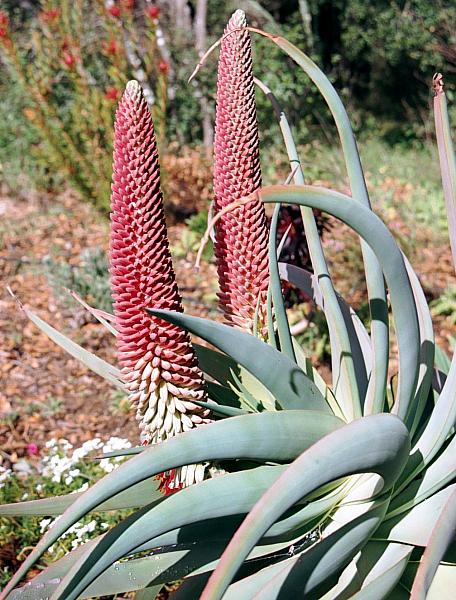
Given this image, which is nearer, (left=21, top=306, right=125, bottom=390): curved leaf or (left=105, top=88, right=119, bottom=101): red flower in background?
(left=21, top=306, right=125, bottom=390): curved leaf

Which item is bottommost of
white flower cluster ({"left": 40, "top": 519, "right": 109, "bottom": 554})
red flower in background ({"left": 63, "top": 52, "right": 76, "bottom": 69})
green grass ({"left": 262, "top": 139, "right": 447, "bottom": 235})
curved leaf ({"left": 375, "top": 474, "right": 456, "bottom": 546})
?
white flower cluster ({"left": 40, "top": 519, "right": 109, "bottom": 554})

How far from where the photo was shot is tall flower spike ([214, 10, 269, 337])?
135cm

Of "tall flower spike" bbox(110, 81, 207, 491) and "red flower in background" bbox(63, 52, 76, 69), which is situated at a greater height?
"red flower in background" bbox(63, 52, 76, 69)

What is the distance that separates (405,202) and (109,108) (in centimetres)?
267

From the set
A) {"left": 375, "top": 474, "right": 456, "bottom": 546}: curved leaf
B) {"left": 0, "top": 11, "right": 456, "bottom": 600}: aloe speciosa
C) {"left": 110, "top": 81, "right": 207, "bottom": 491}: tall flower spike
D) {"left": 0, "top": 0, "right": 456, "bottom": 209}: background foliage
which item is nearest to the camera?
{"left": 0, "top": 11, "right": 456, "bottom": 600}: aloe speciosa

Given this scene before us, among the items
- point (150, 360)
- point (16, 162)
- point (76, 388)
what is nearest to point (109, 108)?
point (16, 162)

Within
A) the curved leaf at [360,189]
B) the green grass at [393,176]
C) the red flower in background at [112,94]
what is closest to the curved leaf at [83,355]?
the curved leaf at [360,189]

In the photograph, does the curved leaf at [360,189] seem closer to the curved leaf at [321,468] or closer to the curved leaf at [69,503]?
the curved leaf at [321,468]

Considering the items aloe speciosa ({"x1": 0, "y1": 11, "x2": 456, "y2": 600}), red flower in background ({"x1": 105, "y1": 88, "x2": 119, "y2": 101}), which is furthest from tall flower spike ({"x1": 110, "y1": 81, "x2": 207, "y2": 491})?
red flower in background ({"x1": 105, "y1": 88, "x2": 119, "y2": 101})

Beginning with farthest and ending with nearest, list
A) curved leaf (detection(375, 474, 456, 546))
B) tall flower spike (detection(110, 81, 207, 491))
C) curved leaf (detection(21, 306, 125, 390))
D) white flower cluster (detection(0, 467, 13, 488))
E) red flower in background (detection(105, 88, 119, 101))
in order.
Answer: red flower in background (detection(105, 88, 119, 101)) < white flower cluster (detection(0, 467, 13, 488)) < curved leaf (detection(21, 306, 125, 390)) < curved leaf (detection(375, 474, 456, 546)) < tall flower spike (detection(110, 81, 207, 491))

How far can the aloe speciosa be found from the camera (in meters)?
1.04

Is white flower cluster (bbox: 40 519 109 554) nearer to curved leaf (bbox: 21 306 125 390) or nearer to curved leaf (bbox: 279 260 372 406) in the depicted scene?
curved leaf (bbox: 21 306 125 390)

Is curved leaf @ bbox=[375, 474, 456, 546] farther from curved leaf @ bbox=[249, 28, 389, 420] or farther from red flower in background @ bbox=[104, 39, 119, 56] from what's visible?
red flower in background @ bbox=[104, 39, 119, 56]

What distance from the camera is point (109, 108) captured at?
5.39m
